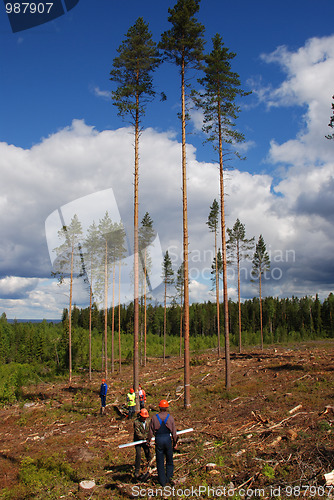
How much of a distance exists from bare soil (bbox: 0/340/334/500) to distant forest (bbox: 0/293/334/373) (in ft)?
116

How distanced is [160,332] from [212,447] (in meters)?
93.9

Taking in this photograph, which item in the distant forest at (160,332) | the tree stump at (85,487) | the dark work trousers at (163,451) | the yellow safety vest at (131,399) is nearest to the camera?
the dark work trousers at (163,451)

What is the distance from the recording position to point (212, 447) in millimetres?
9219

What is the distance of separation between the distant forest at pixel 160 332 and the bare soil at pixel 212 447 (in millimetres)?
35503

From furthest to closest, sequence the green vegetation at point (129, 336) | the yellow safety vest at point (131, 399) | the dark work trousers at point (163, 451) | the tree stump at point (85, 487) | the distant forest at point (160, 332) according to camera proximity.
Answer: the distant forest at point (160, 332), the green vegetation at point (129, 336), the yellow safety vest at point (131, 399), the tree stump at point (85, 487), the dark work trousers at point (163, 451)

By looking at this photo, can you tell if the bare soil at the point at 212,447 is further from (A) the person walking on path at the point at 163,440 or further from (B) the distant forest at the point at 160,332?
(B) the distant forest at the point at 160,332

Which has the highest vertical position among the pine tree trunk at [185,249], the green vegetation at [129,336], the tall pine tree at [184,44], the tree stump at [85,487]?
the tall pine tree at [184,44]

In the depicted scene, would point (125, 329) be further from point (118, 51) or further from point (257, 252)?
point (118, 51)

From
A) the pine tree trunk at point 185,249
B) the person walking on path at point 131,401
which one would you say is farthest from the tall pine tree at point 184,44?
the person walking on path at point 131,401

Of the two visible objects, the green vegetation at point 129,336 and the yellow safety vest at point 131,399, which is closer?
the yellow safety vest at point 131,399

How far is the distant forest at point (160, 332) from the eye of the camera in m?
60.2

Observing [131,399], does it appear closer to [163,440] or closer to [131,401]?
[131,401]

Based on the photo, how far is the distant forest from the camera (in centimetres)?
6015

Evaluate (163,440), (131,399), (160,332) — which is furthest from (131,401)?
(160,332)
